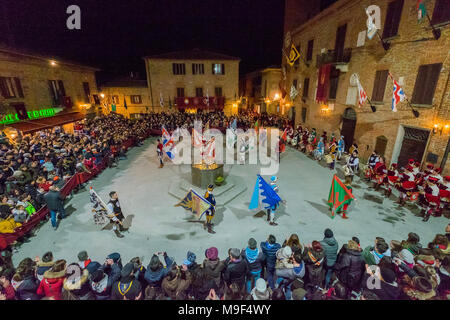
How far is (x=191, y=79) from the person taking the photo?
97.6 ft

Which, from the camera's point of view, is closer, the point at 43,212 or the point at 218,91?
the point at 43,212

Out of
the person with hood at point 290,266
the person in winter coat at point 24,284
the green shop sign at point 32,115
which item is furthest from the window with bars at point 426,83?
the green shop sign at point 32,115

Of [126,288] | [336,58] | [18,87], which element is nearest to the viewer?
[126,288]

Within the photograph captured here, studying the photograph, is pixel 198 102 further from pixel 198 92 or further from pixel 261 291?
pixel 261 291

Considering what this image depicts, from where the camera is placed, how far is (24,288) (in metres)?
3.84

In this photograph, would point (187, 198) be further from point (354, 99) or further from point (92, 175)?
point (354, 99)

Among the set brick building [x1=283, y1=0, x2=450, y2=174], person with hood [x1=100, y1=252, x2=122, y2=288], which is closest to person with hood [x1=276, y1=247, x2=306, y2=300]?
person with hood [x1=100, y1=252, x2=122, y2=288]

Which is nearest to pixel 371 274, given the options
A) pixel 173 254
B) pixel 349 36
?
pixel 173 254

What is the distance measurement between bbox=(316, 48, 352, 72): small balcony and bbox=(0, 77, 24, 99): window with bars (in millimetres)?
24689

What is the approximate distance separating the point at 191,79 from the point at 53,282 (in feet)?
95.7

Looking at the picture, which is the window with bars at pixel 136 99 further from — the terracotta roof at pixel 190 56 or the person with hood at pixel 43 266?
the person with hood at pixel 43 266

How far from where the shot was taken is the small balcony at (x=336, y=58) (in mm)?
15016

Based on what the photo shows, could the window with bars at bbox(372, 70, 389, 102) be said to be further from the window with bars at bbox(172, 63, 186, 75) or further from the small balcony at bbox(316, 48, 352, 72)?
the window with bars at bbox(172, 63, 186, 75)

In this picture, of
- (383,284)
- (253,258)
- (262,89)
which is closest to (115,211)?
(253,258)
